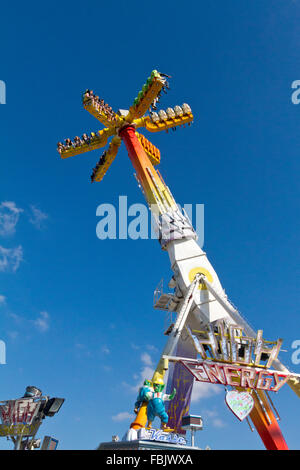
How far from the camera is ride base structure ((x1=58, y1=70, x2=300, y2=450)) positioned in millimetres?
20078

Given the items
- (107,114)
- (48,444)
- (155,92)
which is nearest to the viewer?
(48,444)

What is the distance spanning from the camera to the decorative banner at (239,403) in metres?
19.5

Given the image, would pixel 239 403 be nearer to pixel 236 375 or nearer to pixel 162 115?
pixel 236 375

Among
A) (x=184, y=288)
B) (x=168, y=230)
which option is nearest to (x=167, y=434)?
(x=184, y=288)

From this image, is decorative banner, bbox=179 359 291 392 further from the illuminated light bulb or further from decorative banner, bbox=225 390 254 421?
the illuminated light bulb

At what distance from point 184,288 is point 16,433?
12.7m

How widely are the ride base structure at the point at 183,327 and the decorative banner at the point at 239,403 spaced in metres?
0.05

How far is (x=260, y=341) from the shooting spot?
2214 centimetres

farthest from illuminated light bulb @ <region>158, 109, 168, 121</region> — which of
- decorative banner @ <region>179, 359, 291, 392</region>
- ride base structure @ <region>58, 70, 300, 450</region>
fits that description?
decorative banner @ <region>179, 359, 291, 392</region>

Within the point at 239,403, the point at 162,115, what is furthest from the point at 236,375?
the point at 162,115

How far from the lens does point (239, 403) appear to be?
65.0 feet

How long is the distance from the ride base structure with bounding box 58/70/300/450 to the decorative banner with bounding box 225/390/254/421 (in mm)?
45
